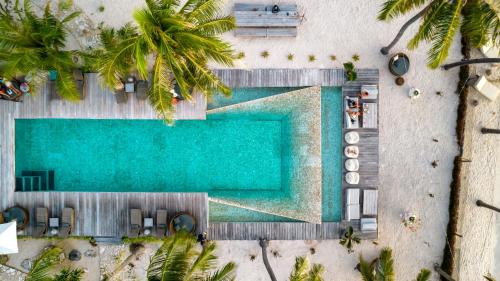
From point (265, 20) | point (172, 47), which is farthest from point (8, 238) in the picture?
point (265, 20)

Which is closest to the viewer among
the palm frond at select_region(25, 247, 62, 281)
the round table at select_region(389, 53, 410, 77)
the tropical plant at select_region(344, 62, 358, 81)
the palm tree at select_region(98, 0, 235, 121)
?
the palm tree at select_region(98, 0, 235, 121)

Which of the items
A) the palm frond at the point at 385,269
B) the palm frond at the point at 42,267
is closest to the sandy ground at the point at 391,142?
the palm frond at the point at 385,269

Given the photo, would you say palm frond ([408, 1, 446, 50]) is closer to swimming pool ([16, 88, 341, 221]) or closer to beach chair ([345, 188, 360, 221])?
swimming pool ([16, 88, 341, 221])

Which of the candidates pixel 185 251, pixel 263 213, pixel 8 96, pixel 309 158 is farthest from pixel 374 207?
pixel 8 96

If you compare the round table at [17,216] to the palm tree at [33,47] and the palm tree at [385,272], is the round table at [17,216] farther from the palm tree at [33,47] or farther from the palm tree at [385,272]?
the palm tree at [385,272]

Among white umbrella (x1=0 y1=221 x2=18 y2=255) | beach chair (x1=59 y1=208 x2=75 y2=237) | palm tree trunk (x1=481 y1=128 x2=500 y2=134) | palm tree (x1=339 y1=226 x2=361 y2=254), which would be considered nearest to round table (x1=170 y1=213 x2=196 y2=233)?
beach chair (x1=59 y1=208 x2=75 y2=237)

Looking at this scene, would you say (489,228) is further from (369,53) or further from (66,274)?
(66,274)
